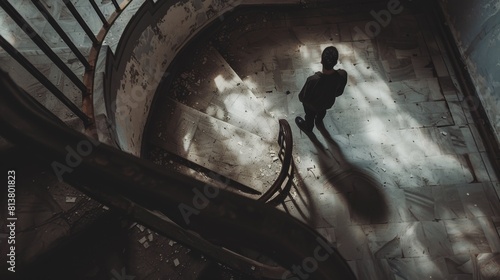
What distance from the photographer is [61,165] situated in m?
Answer: 1.34

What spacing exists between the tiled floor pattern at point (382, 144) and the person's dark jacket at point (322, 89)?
83cm

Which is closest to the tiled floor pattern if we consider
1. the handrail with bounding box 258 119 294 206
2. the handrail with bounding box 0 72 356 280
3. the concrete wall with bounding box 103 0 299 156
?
the handrail with bounding box 258 119 294 206

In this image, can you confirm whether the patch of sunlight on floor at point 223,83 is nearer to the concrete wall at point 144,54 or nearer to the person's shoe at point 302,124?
the concrete wall at point 144,54

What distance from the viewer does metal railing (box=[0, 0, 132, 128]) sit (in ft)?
7.32

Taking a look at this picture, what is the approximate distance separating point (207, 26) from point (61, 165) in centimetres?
454

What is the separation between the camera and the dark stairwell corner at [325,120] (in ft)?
10.5

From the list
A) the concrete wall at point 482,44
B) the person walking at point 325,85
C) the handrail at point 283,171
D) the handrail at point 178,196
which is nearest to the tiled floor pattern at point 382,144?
the handrail at point 283,171

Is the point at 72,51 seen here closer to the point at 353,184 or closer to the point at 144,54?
the point at 144,54

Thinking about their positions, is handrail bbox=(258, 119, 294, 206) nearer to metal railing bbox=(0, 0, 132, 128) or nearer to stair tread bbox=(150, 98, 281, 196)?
stair tread bbox=(150, 98, 281, 196)

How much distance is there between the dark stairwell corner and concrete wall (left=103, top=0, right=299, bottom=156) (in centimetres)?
3

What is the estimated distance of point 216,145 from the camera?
4.68 m

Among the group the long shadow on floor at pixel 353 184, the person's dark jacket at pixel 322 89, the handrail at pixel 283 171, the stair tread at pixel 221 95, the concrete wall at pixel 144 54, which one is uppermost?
the concrete wall at pixel 144 54

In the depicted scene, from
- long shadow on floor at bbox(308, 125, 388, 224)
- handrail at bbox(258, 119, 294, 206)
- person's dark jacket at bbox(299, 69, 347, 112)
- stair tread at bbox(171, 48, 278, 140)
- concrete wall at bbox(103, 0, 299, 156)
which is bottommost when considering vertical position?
long shadow on floor at bbox(308, 125, 388, 224)

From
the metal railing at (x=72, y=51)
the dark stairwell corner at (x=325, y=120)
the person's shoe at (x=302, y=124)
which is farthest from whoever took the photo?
the person's shoe at (x=302, y=124)
